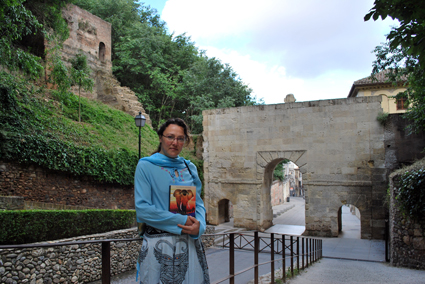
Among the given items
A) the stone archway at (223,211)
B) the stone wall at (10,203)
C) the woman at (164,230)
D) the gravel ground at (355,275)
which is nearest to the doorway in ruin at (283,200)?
the stone archway at (223,211)

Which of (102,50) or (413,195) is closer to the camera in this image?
(413,195)

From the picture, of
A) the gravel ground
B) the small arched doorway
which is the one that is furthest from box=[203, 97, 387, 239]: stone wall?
the small arched doorway

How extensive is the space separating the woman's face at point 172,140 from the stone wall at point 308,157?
13.5 meters

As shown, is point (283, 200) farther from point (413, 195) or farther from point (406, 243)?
point (413, 195)

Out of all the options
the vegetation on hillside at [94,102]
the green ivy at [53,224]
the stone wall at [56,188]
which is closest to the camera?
the green ivy at [53,224]

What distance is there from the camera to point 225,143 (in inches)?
672

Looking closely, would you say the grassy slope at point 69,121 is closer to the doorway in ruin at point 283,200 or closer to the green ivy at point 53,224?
the green ivy at point 53,224

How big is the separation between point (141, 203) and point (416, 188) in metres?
8.14

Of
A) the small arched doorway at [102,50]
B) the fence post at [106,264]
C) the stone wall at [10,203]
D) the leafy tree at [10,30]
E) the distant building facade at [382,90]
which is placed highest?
the small arched doorway at [102,50]

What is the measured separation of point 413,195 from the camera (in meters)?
8.16

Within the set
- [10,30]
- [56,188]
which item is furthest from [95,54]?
[56,188]

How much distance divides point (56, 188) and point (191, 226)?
33.9 feet

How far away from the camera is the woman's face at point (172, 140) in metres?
2.54

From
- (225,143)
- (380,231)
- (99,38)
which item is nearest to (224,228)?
(225,143)
